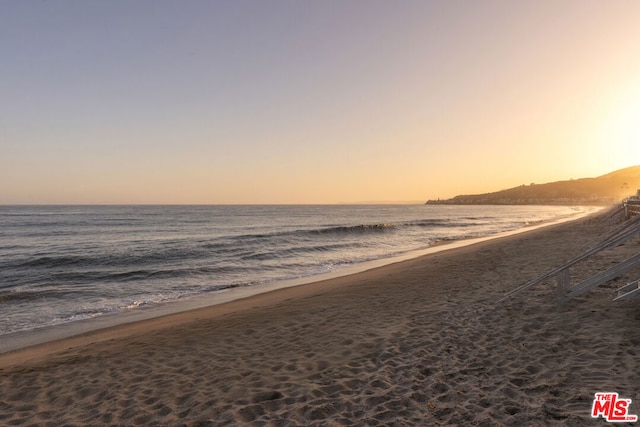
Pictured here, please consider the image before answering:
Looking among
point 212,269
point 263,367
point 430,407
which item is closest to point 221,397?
point 263,367

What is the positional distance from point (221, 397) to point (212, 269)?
14.8m

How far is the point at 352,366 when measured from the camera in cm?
568

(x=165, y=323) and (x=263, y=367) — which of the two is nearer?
(x=263, y=367)

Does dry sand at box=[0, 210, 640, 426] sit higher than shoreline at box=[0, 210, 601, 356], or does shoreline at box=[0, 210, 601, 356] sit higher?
dry sand at box=[0, 210, 640, 426]

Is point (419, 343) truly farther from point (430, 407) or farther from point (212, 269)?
point (212, 269)

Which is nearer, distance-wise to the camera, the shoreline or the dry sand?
the dry sand

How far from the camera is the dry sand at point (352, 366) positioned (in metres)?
4.36

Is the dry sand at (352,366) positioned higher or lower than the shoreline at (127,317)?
higher

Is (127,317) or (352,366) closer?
(352,366)

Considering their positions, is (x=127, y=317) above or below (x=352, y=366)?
below

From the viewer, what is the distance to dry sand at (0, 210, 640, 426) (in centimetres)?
436

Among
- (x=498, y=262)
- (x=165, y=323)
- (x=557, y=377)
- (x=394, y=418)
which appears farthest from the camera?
(x=498, y=262)

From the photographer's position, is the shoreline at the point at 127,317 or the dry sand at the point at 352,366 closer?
the dry sand at the point at 352,366

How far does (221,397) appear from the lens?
491 cm
